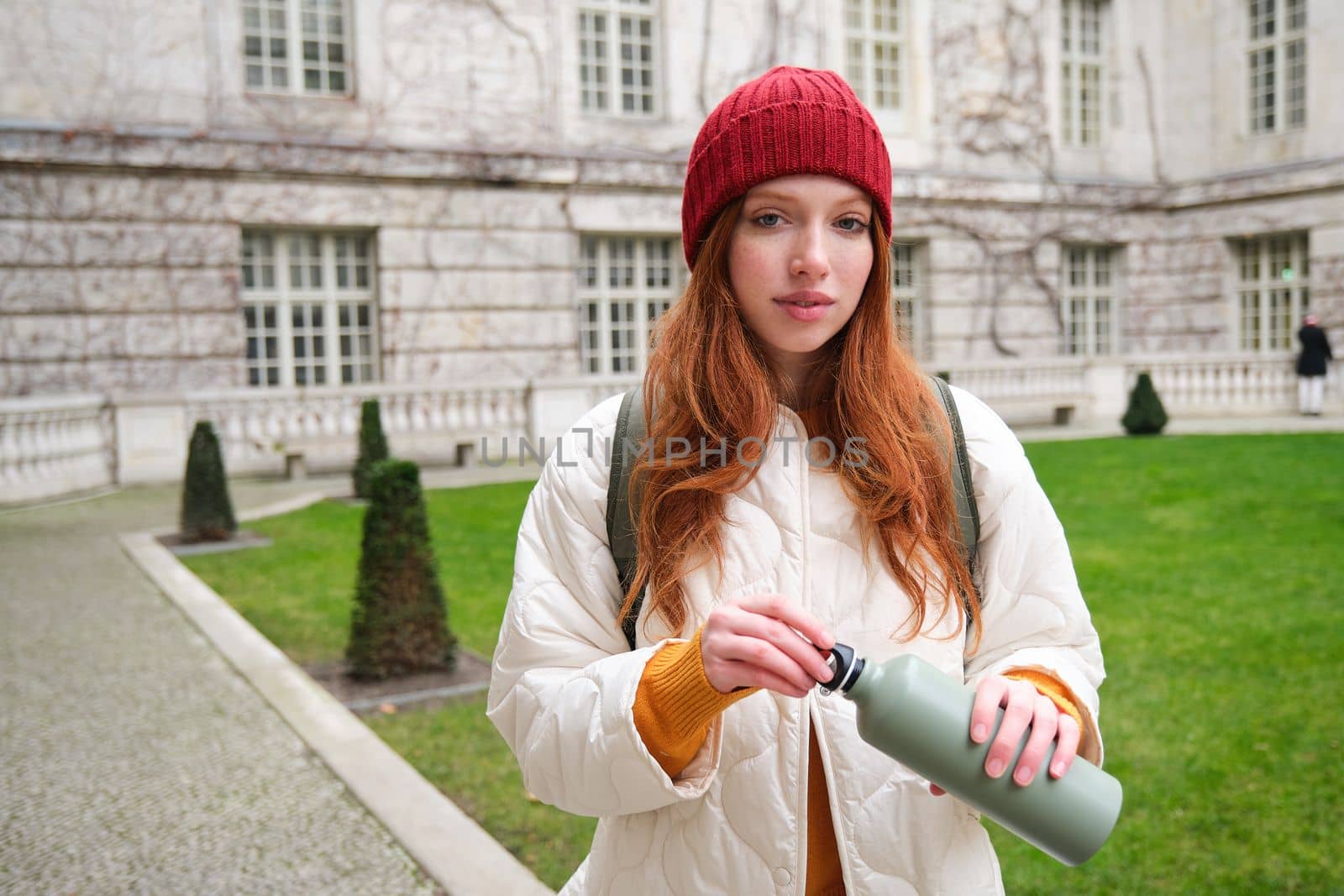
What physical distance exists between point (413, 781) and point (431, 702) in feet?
4.43

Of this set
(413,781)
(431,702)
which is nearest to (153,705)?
(431,702)

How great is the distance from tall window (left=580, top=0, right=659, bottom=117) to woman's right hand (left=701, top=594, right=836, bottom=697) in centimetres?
1819

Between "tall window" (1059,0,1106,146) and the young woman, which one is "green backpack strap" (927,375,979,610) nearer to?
the young woman

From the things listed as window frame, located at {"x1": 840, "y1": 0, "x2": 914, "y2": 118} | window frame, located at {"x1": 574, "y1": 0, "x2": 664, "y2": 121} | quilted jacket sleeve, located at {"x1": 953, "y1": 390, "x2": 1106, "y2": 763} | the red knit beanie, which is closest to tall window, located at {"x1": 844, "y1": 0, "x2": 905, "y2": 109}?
window frame, located at {"x1": 840, "y1": 0, "x2": 914, "y2": 118}

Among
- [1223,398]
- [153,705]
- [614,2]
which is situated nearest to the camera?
[153,705]

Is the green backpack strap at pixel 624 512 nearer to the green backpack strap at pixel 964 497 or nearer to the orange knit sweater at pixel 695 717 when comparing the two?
the orange knit sweater at pixel 695 717

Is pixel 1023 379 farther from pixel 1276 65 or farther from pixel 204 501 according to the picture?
pixel 204 501

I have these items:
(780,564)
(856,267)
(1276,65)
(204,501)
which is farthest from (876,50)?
(780,564)

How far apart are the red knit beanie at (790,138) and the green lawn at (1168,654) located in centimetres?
273

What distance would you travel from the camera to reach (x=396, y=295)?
56.3 ft

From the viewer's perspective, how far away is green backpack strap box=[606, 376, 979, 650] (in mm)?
1735

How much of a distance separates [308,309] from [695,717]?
16599mm

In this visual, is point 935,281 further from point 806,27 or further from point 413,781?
point 413,781

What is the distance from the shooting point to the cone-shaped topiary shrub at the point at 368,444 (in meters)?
12.9
